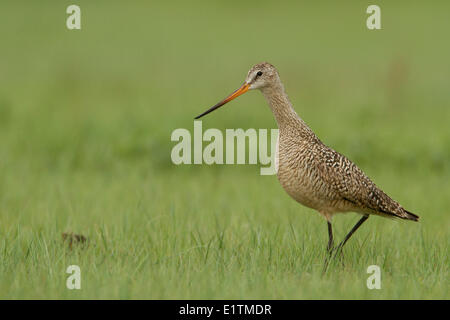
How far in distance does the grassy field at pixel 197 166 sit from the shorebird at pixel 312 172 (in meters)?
0.49

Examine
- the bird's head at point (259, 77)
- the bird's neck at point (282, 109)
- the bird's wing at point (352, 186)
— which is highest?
the bird's head at point (259, 77)

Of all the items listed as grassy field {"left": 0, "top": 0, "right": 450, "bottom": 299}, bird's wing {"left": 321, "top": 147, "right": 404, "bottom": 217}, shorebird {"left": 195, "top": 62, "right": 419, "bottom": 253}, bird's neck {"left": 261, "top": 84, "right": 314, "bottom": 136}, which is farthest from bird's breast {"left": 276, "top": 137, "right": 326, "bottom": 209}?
grassy field {"left": 0, "top": 0, "right": 450, "bottom": 299}

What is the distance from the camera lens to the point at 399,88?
15188 mm

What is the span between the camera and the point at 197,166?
466 inches

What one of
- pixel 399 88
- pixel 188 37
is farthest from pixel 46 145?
pixel 188 37

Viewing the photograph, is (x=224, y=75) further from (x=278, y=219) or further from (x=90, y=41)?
(x=278, y=219)

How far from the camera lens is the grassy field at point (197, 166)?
633 centimetres

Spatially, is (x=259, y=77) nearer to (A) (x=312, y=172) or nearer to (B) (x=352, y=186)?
(A) (x=312, y=172)

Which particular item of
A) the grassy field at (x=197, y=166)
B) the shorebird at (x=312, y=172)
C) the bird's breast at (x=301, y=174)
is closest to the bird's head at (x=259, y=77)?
the shorebird at (x=312, y=172)

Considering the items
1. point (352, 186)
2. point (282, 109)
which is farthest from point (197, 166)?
point (352, 186)

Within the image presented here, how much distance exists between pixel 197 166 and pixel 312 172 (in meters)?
5.33

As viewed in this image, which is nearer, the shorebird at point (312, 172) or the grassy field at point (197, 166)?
the grassy field at point (197, 166)

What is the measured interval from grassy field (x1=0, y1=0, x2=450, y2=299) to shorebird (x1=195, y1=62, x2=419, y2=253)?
1.60 feet

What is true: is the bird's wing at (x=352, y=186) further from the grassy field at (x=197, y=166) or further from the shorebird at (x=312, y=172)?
the grassy field at (x=197, y=166)
